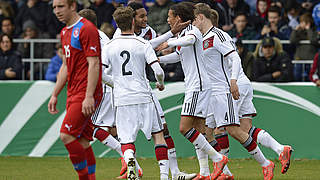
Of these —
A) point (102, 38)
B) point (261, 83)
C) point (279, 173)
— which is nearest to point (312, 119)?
point (261, 83)

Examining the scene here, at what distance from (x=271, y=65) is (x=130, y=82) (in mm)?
5784

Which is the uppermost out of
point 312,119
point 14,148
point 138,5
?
point 138,5

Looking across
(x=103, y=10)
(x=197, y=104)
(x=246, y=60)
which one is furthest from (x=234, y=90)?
(x=103, y=10)

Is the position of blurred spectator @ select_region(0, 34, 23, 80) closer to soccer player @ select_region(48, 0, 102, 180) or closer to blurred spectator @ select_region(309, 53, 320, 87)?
blurred spectator @ select_region(309, 53, 320, 87)

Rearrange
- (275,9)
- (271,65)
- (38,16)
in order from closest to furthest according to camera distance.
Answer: (271,65)
(275,9)
(38,16)

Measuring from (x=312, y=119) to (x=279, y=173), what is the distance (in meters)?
2.10

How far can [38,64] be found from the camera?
1572cm

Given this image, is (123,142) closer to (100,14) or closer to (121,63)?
(121,63)

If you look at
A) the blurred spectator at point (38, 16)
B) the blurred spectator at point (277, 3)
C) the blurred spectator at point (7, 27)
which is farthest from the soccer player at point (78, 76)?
the blurred spectator at point (38, 16)

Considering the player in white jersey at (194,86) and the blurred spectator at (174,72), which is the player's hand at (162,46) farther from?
the blurred spectator at (174,72)

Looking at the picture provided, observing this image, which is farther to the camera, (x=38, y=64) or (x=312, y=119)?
(x=38, y=64)

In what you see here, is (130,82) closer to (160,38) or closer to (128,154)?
(128,154)

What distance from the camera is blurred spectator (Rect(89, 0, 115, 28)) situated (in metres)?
16.5

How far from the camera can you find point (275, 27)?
1552cm
